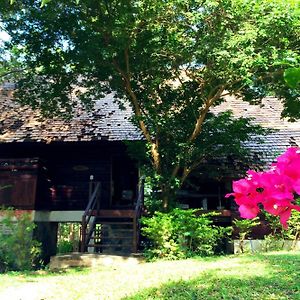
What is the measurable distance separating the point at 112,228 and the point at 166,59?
18.8 ft

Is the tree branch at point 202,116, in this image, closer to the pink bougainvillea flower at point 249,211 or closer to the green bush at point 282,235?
the green bush at point 282,235

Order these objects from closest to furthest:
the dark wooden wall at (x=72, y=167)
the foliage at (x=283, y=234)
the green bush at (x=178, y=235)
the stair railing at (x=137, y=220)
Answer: the green bush at (x=178, y=235) < the stair railing at (x=137, y=220) < the foliage at (x=283, y=234) < the dark wooden wall at (x=72, y=167)

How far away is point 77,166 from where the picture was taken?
14.2 m

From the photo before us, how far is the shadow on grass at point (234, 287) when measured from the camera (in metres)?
4.86

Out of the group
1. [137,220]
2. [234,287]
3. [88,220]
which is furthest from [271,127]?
[234,287]

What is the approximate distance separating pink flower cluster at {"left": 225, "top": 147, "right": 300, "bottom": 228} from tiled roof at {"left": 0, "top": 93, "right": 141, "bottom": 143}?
1102cm

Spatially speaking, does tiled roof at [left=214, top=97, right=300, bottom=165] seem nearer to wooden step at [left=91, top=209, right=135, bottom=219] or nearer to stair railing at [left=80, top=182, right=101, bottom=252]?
wooden step at [left=91, top=209, right=135, bottom=219]

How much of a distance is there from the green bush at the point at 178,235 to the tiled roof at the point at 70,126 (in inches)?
153

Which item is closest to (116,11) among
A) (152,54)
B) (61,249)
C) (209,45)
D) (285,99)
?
(152,54)

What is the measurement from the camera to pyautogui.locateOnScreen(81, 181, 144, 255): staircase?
10.5 m

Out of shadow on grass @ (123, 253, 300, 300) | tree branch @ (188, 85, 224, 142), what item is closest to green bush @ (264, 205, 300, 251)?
tree branch @ (188, 85, 224, 142)

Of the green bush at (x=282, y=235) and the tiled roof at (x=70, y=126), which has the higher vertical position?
the tiled roof at (x=70, y=126)

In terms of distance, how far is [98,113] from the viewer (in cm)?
1461

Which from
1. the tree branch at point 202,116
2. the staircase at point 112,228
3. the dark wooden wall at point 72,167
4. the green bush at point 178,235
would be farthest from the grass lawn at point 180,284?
the dark wooden wall at point 72,167
